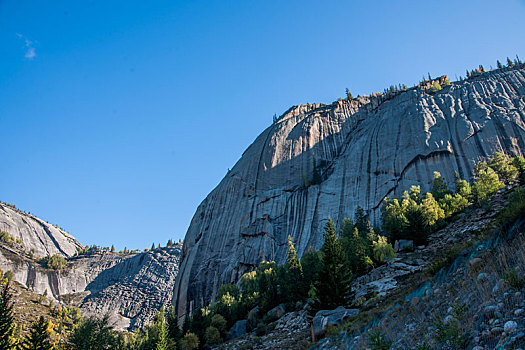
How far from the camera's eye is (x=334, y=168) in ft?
225

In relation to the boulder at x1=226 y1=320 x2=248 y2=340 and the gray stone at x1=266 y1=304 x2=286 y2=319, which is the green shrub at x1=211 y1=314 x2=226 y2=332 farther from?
the gray stone at x1=266 y1=304 x2=286 y2=319

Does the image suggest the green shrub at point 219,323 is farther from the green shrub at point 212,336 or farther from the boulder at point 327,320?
the boulder at point 327,320

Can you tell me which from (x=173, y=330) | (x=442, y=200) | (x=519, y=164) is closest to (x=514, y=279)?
(x=442, y=200)

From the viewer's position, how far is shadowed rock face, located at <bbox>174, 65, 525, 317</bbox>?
2196 inches

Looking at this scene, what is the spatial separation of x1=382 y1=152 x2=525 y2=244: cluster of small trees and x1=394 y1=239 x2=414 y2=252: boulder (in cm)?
139

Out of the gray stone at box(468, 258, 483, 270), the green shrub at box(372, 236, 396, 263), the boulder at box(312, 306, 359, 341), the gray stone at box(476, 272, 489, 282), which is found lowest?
the boulder at box(312, 306, 359, 341)

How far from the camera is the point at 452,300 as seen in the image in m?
10.2

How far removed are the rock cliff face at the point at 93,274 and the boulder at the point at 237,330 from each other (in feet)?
321

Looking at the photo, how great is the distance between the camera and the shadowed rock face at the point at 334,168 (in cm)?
5578

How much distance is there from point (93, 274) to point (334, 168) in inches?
4786

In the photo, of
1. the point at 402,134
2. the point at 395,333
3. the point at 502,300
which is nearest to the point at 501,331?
the point at 502,300

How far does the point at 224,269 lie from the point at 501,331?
5792cm

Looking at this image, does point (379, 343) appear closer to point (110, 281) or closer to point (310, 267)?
point (310, 267)

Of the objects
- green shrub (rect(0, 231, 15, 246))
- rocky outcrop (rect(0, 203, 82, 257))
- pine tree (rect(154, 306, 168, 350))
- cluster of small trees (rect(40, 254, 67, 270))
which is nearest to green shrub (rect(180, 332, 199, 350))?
pine tree (rect(154, 306, 168, 350))
